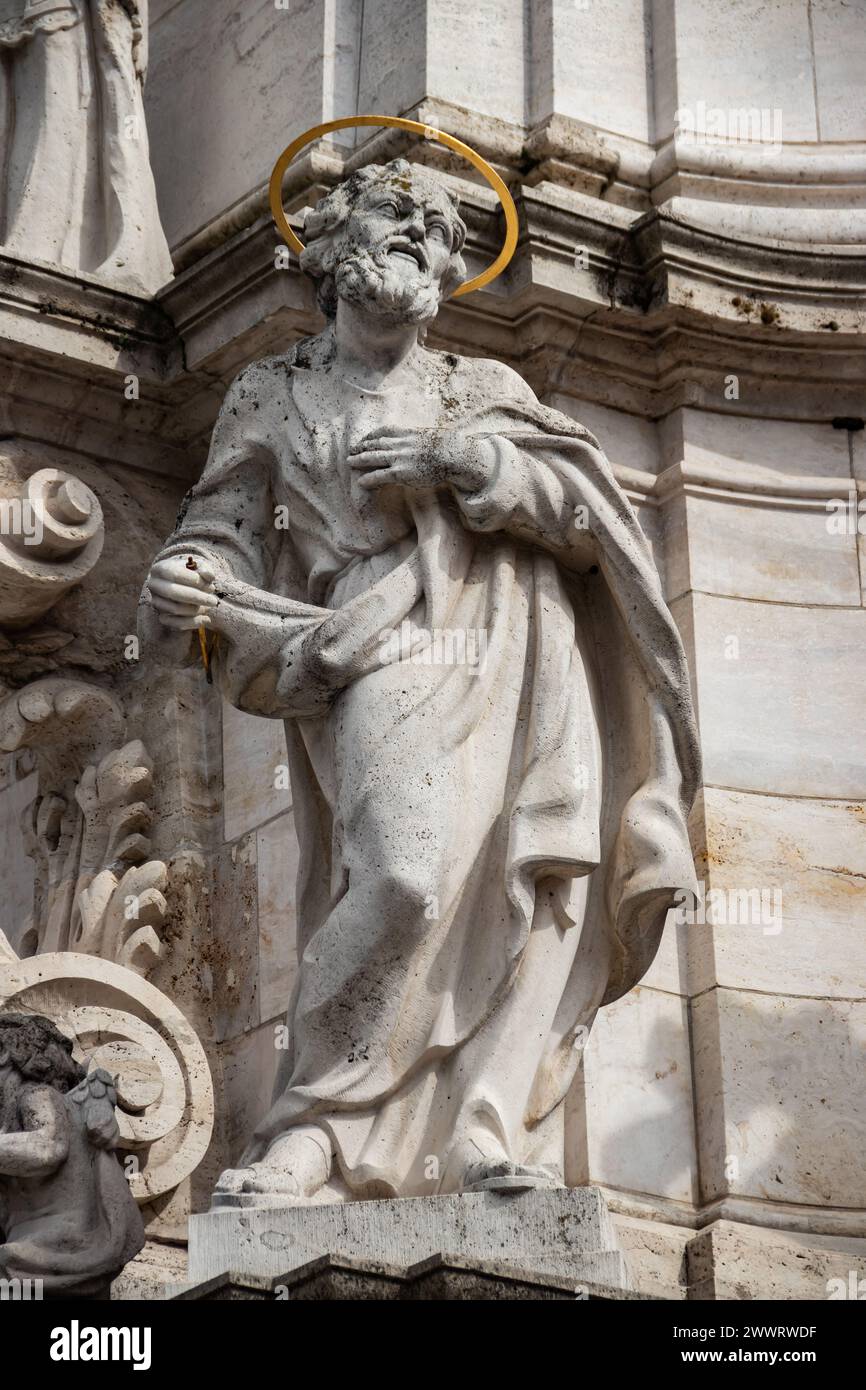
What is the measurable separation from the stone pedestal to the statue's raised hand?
1.60m

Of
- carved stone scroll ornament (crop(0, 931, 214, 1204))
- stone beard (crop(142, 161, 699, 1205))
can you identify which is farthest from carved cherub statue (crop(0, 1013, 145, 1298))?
carved stone scroll ornament (crop(0, 931, 214, 1204))

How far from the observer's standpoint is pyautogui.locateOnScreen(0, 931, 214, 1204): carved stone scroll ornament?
26.8ft

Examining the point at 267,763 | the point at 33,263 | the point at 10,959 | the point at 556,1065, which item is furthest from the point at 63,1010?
the point at 33,263

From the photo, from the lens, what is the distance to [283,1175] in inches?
271

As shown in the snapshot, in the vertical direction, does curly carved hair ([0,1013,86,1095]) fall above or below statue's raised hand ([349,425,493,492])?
below

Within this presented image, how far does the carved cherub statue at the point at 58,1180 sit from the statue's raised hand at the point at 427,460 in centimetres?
144

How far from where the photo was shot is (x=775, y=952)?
8.59 meters

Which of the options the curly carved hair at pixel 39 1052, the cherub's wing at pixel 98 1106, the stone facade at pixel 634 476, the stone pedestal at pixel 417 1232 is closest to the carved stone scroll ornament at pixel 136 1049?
the stone facade at pixel 634 476


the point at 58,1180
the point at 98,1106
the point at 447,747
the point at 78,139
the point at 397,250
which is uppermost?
the point at 78,139

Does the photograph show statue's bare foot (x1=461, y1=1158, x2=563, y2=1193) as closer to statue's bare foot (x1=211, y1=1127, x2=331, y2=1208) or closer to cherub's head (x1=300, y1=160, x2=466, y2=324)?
statue's bare foot (x1=211, y1=1127, x2=331, y2=1208)

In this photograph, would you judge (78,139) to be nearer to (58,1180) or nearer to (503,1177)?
(58,1180)

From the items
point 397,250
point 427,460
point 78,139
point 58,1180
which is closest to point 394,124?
point 397,250

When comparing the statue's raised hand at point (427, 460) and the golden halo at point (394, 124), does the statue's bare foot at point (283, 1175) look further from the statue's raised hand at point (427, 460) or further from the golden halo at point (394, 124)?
the golden halo at point (394, 124)

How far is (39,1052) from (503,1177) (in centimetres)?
121
